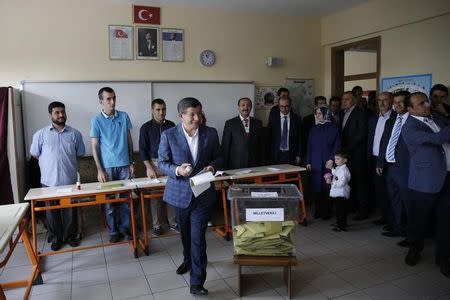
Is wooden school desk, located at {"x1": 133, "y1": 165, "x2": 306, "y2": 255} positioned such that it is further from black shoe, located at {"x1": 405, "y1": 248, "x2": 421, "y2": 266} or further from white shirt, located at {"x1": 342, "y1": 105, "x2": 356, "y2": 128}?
black shoe, located at {"x1": 405, "y1": 248, "x2": 421, "y2": 266}

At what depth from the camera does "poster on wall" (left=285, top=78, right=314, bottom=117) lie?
6114 mm

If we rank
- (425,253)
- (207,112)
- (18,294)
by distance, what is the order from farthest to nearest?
(207,112) < (425,253) < (18,294)

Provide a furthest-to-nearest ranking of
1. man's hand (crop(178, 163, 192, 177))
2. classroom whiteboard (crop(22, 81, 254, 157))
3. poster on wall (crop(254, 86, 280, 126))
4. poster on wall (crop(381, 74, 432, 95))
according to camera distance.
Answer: poster on wall (crop(254, 86, 280, 126)) < classroom whiteboard (crop(22, 81, 254, 157)) < poster on wall (crop(381, 74, 432, 95)) < man's hand (crop(178, 163, 192, 177))

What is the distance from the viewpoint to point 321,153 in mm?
4590

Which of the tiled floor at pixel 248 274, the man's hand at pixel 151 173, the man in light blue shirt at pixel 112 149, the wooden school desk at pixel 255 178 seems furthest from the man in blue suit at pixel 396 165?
the man in light blue shirt at pixel 112 149

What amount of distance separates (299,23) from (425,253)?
13.4ft

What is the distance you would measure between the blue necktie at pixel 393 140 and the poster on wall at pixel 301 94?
246 cm

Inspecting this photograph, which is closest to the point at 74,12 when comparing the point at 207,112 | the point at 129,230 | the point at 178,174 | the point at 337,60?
the point at 207,112

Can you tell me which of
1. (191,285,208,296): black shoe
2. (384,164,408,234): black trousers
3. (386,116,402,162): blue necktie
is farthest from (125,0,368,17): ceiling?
(191,285,208,296): black shoe

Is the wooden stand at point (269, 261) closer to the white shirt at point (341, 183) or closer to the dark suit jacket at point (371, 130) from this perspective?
the white shirt at point (341, 183)

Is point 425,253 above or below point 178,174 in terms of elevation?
below

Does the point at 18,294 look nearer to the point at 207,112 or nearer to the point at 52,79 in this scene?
the point at 52,79

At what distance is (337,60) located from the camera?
6152 mm

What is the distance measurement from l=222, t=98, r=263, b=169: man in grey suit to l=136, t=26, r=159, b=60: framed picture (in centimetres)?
156
